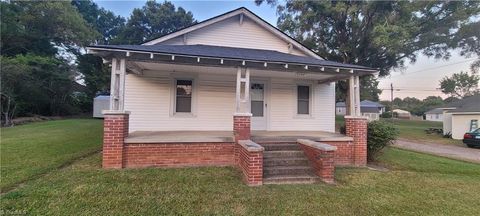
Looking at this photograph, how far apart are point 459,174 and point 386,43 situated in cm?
932

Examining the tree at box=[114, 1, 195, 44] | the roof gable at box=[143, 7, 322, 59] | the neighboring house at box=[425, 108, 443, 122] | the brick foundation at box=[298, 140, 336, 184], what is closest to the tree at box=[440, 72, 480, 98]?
the neighboring house at box=[425, 108, 443, 122]

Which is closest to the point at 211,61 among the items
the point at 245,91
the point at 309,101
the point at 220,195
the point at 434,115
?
the point at 245,91

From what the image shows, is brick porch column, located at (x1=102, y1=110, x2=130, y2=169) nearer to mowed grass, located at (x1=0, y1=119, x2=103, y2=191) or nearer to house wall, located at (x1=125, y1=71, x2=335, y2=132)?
mowed grass, located at (x1=0, y1=119, x2=103, y2=191)

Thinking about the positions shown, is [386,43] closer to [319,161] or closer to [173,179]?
[319,161]

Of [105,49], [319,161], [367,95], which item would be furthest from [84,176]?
[367,95]

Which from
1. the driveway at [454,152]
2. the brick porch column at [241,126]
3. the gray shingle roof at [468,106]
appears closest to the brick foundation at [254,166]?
the brick porch column at [241,126]

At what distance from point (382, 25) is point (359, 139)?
11124mm

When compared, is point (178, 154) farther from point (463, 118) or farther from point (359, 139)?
point (463, 118)

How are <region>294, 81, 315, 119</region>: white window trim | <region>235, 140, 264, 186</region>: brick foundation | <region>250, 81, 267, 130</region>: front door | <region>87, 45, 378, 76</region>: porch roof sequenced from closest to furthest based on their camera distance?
<region>235, 140, 264, 186</region>: brick foundation
<region>87, 45, 378, 76</region>: porch roof
<region>250, 81, 267, 130</region>: front door
<region>294, 81, 315, 119</region>: white window trim

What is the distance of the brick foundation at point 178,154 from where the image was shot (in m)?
5.51

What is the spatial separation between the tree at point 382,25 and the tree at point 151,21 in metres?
17.5

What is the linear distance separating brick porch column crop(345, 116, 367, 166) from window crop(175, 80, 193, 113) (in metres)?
5.45

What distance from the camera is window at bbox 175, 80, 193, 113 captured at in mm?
8367

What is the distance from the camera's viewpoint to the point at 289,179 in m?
4.88
